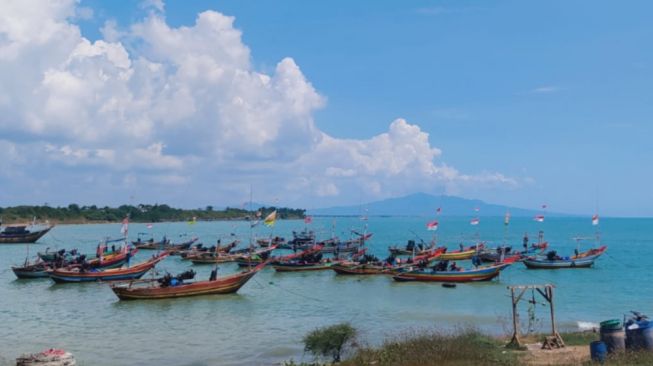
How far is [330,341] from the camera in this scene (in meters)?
17.9

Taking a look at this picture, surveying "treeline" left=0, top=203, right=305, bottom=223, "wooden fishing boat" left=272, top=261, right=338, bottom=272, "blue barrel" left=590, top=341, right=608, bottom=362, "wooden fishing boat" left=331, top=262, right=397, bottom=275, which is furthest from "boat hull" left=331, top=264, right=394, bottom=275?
"treeline" left=0, top=203, right=305, bottom=223

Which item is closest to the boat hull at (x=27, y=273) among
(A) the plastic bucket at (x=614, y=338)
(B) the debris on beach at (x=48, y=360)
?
(B) the debris on beach at (x=48, y=360)

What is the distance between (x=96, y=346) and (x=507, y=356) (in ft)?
46.8

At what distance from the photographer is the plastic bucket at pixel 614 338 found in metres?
15.8

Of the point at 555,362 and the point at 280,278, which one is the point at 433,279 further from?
the point at 555,362

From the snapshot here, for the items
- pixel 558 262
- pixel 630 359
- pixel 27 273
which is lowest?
pixel 27 273

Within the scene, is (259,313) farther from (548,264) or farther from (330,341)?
(548,264)

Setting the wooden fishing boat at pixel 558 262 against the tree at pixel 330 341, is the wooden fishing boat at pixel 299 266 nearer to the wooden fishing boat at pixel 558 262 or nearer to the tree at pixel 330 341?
the wooden fishing boat at pixel 558 262

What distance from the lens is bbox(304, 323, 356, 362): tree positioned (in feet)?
59.0

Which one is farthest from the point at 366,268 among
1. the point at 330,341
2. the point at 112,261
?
the point at 330,341

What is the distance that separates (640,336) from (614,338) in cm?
65

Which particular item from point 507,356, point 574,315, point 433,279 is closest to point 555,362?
point 507,356

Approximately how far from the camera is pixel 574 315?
27.7 meters

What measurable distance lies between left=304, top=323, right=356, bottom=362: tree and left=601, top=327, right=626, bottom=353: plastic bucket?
22.2 ft
